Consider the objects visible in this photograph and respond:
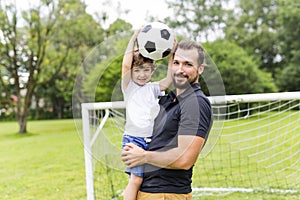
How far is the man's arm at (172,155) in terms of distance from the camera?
1.68 meters

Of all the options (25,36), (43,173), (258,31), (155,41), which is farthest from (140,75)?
(258,31)

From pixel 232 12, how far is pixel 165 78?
25.8 meters

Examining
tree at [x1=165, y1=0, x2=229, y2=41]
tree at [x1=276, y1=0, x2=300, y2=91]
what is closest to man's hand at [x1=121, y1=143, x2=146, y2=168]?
tree at [x1=276, y1=0, x2=300, y2=91]

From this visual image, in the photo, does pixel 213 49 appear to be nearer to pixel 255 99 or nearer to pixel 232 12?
pixel 232 12

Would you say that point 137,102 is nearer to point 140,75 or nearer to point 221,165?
point 140,75

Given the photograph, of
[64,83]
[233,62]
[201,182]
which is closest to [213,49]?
[233,62]

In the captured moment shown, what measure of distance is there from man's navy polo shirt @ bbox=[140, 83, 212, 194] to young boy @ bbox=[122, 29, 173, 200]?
35 millimetres

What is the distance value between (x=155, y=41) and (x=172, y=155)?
0.55m

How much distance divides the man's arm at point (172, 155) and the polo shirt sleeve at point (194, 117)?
0.08 ft

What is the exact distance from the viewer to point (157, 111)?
6.02 ft

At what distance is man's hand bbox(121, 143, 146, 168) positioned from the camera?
5.62 ft

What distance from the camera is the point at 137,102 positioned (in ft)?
6.01

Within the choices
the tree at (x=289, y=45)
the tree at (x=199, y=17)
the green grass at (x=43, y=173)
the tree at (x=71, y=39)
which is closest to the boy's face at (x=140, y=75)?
the green grass at (x=43, y=173)

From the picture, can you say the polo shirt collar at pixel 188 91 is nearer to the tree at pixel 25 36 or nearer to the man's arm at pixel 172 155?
the man's arm at pixel 172 155
